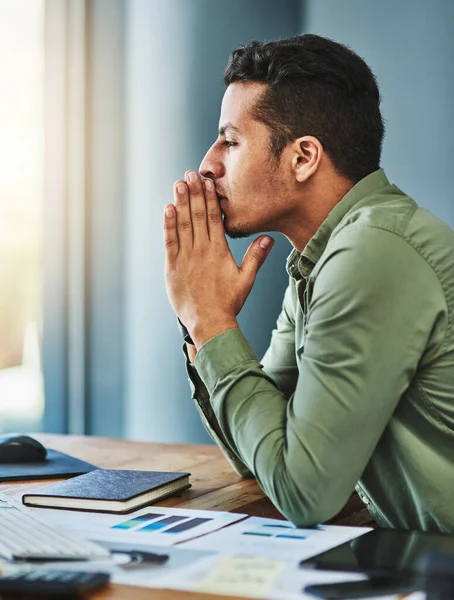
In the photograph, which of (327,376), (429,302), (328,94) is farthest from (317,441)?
(328,94)

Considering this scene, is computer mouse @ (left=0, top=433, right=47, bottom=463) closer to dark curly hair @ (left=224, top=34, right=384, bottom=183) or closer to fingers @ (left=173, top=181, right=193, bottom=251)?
fingers @ (left=173, top=181, right=193, bottom=251)

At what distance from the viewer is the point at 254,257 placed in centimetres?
148

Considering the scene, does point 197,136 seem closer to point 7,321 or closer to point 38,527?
point 7,321

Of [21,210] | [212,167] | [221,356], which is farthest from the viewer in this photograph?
[21,210]

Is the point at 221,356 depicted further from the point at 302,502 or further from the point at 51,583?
the point at 51,583

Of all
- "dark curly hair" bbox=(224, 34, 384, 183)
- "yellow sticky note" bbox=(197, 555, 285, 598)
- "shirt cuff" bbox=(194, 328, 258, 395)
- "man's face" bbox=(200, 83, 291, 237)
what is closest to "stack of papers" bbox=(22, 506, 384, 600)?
"yellow sticky note" bbox=(197, 555, 285, 598)

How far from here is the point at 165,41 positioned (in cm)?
319

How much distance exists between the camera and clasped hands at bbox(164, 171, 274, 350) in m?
1.35

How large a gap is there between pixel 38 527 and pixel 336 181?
72 cm

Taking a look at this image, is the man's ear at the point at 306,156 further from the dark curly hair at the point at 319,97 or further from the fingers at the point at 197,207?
the fingers at the point at 197,207

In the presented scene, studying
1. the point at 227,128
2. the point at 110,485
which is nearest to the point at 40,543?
the point at 110,485

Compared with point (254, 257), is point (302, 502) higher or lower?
lower

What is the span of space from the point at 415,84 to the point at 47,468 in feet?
6.27

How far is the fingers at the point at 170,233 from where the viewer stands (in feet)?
4.81
